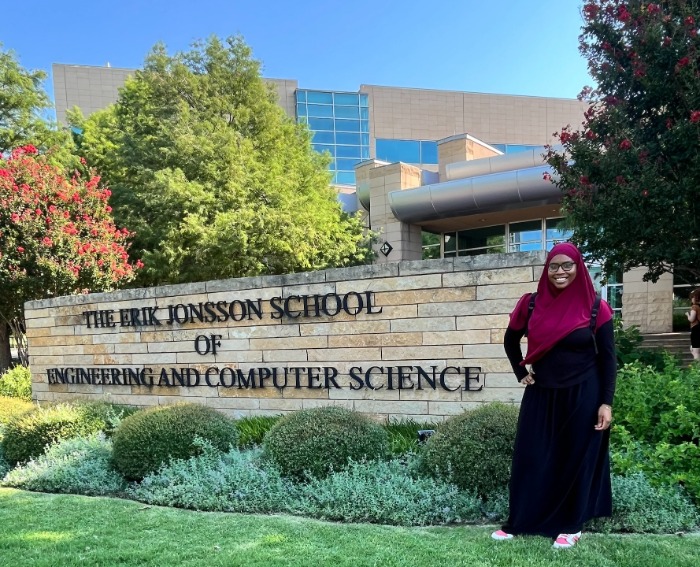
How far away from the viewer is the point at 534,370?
293 centimetres

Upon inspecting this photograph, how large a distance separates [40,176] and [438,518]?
8.83 metres

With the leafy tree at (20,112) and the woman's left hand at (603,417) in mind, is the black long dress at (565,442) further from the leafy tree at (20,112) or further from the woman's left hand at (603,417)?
the leafy tree at (20,112)

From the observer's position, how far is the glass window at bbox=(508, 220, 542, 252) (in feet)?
56.6

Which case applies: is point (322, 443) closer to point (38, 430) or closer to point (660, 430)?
point (660, 430)

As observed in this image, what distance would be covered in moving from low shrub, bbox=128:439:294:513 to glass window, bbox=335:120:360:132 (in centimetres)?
3125

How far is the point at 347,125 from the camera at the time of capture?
33.3 meters

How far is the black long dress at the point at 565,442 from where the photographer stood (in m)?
2.77

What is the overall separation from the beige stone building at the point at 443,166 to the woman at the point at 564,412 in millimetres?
6303

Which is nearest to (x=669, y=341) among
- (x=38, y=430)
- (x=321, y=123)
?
(x=38, y=430)

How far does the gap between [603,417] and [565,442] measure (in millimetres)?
266

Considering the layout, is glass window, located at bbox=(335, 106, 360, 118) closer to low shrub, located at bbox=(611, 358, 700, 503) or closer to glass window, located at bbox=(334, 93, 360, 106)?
glass window, located at bbox=(334, 93, 360, 106)

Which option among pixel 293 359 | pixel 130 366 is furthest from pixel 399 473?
pixel 130 366

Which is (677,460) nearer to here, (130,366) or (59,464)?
(59,464)

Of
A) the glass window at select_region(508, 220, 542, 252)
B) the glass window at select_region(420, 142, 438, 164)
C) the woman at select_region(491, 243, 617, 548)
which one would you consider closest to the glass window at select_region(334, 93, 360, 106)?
the glass window at select_region(420, 142, 438, 164)
